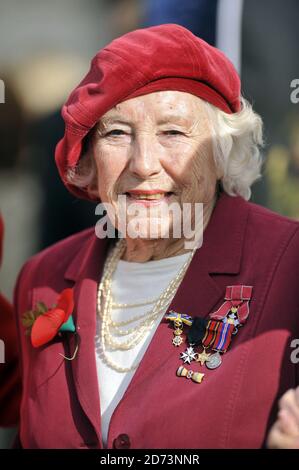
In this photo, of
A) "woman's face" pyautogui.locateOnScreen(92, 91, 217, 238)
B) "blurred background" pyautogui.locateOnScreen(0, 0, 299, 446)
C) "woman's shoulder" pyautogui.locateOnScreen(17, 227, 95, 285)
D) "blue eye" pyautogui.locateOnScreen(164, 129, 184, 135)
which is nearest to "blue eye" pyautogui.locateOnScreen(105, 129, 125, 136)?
"woman's face" pyautogui.locateOnScreen(92, 91, 217, 238)

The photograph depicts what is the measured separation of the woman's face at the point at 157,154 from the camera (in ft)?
7.41

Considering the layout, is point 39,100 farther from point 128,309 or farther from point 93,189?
point 128,309

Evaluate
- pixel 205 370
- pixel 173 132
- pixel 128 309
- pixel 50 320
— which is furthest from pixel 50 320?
pixel 173 132

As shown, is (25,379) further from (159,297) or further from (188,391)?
(188,391)

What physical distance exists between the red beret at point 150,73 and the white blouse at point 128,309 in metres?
0.56

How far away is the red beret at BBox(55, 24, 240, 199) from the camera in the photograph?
2.22 m

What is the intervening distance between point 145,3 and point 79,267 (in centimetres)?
174

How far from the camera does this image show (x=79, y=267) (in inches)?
106

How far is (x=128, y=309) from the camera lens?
246 centimetres

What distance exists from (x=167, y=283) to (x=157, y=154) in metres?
0.46

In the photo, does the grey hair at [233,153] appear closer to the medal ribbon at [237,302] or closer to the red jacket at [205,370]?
the red jacket at [205,370]

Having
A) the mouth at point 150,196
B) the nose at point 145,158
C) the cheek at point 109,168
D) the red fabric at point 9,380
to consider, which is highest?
the nose at point 145,158

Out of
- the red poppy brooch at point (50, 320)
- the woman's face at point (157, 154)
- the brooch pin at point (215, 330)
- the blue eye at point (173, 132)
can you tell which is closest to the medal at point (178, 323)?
the brooch pin at point (215, 330)
